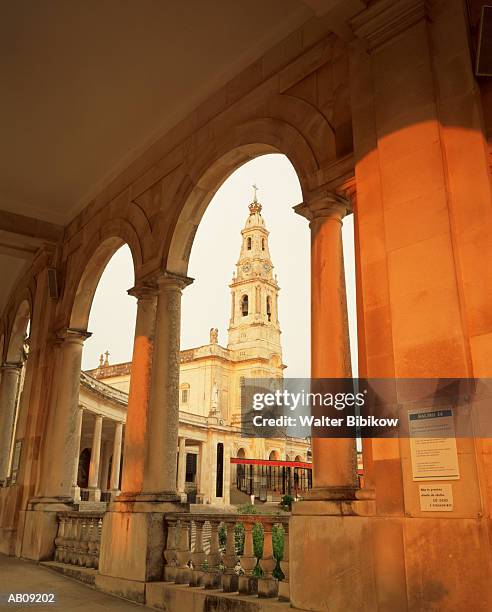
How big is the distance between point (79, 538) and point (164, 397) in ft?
11.7

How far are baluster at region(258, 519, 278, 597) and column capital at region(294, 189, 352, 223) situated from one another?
3.68 m

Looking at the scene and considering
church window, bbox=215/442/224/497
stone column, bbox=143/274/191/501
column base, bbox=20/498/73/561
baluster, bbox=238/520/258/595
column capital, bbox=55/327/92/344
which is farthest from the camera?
church window, bbox=215/442/224/497

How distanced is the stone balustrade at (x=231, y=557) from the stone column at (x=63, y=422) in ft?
15.1

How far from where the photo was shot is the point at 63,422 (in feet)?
39.7

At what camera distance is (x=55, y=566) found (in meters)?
10.4

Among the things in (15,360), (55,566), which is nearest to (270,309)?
(15,360)

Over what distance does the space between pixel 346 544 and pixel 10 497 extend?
Answer: 1025cm

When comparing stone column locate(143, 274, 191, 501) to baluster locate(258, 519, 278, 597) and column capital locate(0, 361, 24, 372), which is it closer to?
baluster locate(258, 519, 278, 597)

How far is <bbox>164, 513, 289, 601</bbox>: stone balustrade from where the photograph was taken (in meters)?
6.37

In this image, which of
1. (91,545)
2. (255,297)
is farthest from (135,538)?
(255,297)

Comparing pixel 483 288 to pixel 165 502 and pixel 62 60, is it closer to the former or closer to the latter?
pixel 165 502

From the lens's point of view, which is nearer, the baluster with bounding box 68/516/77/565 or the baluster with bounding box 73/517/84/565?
the baluster with bounding box 73/517/84/565

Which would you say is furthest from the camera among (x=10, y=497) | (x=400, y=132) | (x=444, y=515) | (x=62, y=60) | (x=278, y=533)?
(x=10, y=497)

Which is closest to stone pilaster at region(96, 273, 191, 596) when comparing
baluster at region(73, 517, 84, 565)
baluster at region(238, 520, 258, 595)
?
baluster at region(73, 517, 84, 565)
